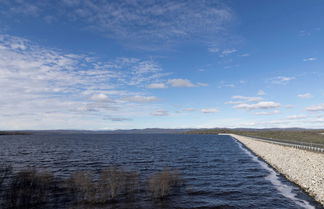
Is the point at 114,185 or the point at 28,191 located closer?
the point at 28,191

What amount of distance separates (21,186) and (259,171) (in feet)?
93.8

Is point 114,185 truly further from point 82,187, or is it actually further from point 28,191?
point 28,191

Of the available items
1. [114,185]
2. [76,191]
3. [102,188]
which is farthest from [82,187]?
[114,185]

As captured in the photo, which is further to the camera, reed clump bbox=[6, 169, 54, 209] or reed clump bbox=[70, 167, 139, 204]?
reed clump bbox=[70, 167, 139, 204]

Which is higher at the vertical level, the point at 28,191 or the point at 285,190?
the point at 28,191

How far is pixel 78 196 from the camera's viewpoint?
19.2 m

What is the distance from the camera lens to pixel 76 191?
66.6 ft

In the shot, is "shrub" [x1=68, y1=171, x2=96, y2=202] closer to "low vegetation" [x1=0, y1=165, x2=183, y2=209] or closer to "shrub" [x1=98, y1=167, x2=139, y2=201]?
"low vegetation" [x1=0, y1=165, x2=183, y2=209]

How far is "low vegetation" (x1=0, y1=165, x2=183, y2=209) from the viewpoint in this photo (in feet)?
57.8

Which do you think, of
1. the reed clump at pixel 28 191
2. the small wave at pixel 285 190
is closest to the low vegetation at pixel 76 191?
the reed clump at pixel 28 191

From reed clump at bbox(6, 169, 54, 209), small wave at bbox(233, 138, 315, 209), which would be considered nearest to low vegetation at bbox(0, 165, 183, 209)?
reed clump at bbox(6, 169, 54, 209)

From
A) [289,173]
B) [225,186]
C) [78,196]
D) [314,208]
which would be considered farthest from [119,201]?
[289,173]

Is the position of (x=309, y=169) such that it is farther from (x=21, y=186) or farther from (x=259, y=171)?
(x=21, y=186)

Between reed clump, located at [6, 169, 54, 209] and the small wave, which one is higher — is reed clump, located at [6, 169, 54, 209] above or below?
above
